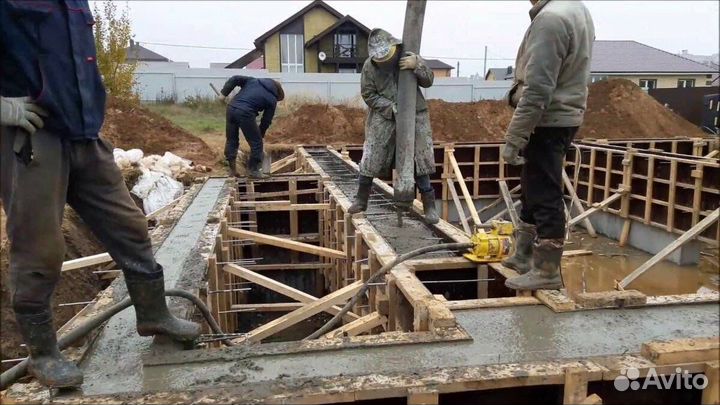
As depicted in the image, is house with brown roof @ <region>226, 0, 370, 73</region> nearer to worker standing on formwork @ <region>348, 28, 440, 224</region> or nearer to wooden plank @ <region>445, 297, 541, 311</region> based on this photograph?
worker standing on formwork @ <region>348, 28, 440, 224</region>

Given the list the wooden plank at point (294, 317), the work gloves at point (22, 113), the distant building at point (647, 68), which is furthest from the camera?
the distant building at point (647, 68)

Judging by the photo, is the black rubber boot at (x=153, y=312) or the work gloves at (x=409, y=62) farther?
the work gloves at (x=409, y=62)

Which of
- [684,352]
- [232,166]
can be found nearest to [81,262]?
[684,352]

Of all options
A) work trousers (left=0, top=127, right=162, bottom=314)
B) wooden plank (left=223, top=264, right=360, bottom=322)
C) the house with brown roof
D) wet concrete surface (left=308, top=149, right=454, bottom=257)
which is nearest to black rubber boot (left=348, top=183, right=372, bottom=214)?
wet concrete surface (left=308, top=149, right=454, bottom=257)

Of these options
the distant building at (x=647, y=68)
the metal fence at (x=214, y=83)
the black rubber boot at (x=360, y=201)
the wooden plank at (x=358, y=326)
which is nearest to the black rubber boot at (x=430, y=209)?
the black rubber boot at (x=360, y=201)

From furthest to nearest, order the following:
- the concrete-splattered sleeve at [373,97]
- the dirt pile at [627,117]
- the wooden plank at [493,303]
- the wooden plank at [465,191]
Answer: the dirt pile at [627,117] → the wooden plank at [465,191] → the concrete-splattered sleeve at [373,97] → the wooden plank at [493,303]

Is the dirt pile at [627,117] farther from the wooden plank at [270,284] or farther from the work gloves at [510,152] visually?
the work gloves at [510,152]

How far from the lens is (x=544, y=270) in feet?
12.1

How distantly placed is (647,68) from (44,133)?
131ft

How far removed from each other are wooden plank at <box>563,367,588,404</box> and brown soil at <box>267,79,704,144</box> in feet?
48.1

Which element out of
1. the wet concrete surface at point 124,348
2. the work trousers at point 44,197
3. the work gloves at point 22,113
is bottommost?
the wet concrete surface at point 124,348

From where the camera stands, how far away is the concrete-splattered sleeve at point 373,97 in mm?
5219

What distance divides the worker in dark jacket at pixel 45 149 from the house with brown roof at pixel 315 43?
32.1 m

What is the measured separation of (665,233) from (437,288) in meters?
7.71
